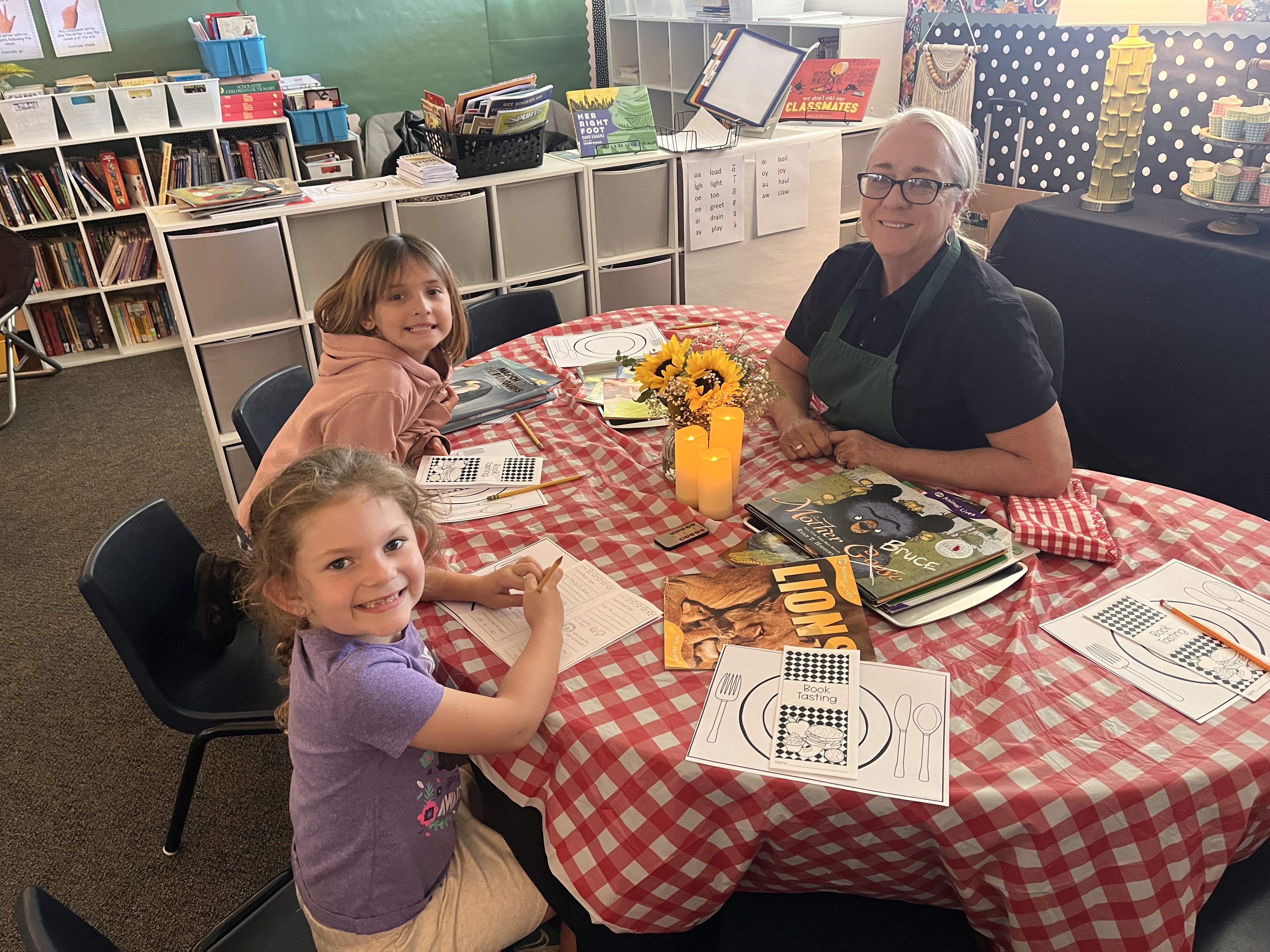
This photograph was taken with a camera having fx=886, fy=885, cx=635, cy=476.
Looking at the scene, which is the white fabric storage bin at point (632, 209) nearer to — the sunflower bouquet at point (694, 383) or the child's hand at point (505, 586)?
the sunflower bouquet at point (694, 383)

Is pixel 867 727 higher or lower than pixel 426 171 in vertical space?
lower

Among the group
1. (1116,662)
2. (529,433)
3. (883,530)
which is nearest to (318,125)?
(529,433)

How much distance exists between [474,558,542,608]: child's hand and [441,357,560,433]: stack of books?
2.14 ft

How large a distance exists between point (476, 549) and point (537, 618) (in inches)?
11.4

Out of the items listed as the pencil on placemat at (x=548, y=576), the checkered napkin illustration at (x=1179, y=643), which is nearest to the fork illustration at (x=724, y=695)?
the pencil on placemat at (x=548, y=576)

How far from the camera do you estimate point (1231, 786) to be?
1.01 m

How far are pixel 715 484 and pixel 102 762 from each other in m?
1.78

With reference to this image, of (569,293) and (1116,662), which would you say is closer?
(1116,662)

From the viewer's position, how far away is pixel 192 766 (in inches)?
71.6

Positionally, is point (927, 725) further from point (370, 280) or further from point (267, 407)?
point (267, 407)

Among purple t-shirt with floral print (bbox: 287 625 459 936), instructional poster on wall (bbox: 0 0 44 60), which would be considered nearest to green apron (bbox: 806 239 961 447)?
purple t-shirt with floral print (bbox: 287 625 459 936)

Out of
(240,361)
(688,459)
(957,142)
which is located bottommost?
(240,361)

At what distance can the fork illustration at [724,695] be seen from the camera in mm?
1104

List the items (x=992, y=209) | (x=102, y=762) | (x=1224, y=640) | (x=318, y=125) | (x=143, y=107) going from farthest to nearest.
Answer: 1. (x=318, y=125)
2. (x=143, y=107)
3. (x=992, y=209)
4. (x=102, y=762)
5. (x=1224, y=640)
